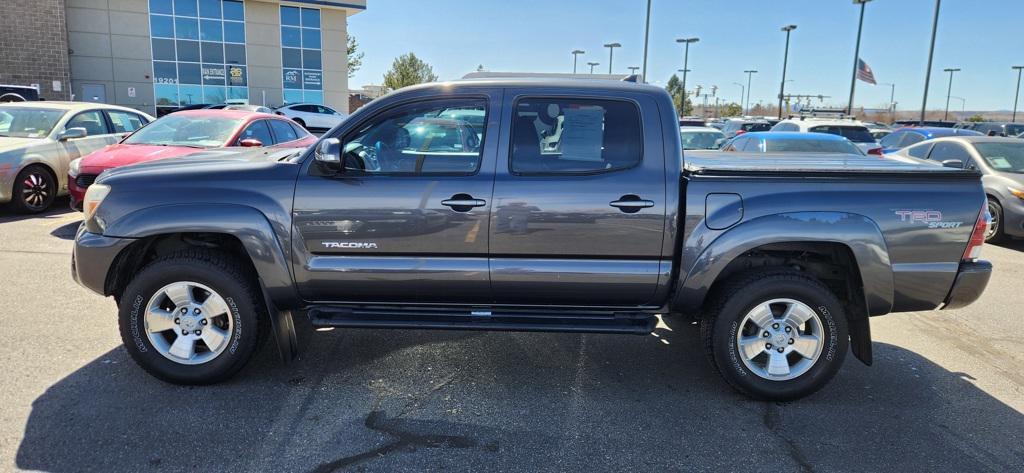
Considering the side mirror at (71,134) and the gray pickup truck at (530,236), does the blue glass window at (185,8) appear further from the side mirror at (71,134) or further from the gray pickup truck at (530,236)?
the gray pickup truck at (530,236)

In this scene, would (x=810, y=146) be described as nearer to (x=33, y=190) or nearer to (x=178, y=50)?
(x=33, y=190)

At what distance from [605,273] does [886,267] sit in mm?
1576

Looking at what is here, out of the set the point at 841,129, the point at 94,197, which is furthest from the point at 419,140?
the point at 841,129

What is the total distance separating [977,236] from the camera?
3.74 meters

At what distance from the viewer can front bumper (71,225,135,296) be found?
3.88 metres

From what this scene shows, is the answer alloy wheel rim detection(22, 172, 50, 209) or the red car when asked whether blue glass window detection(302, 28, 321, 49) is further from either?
alloy wheel rim detection(22, 172, 50, 209)

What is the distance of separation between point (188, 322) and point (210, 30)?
32.7 meters

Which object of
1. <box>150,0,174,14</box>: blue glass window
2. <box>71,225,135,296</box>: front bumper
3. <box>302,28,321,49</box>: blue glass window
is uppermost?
<box>150,0,174,14</box>: blue glass window

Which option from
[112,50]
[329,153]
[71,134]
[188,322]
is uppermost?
[112,50]

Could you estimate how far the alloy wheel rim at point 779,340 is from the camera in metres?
3.86

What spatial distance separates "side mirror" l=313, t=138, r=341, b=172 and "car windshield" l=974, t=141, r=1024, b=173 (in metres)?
9.54

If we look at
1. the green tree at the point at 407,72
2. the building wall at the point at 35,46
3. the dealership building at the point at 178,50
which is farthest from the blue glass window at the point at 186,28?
the green tree at the point at 407,72

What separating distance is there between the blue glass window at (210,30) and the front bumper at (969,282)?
114ft

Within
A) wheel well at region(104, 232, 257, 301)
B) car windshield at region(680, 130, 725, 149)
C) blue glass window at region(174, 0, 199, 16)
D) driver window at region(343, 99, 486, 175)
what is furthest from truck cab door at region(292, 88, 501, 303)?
blue glass window at region(174, 0, 199, 16)
